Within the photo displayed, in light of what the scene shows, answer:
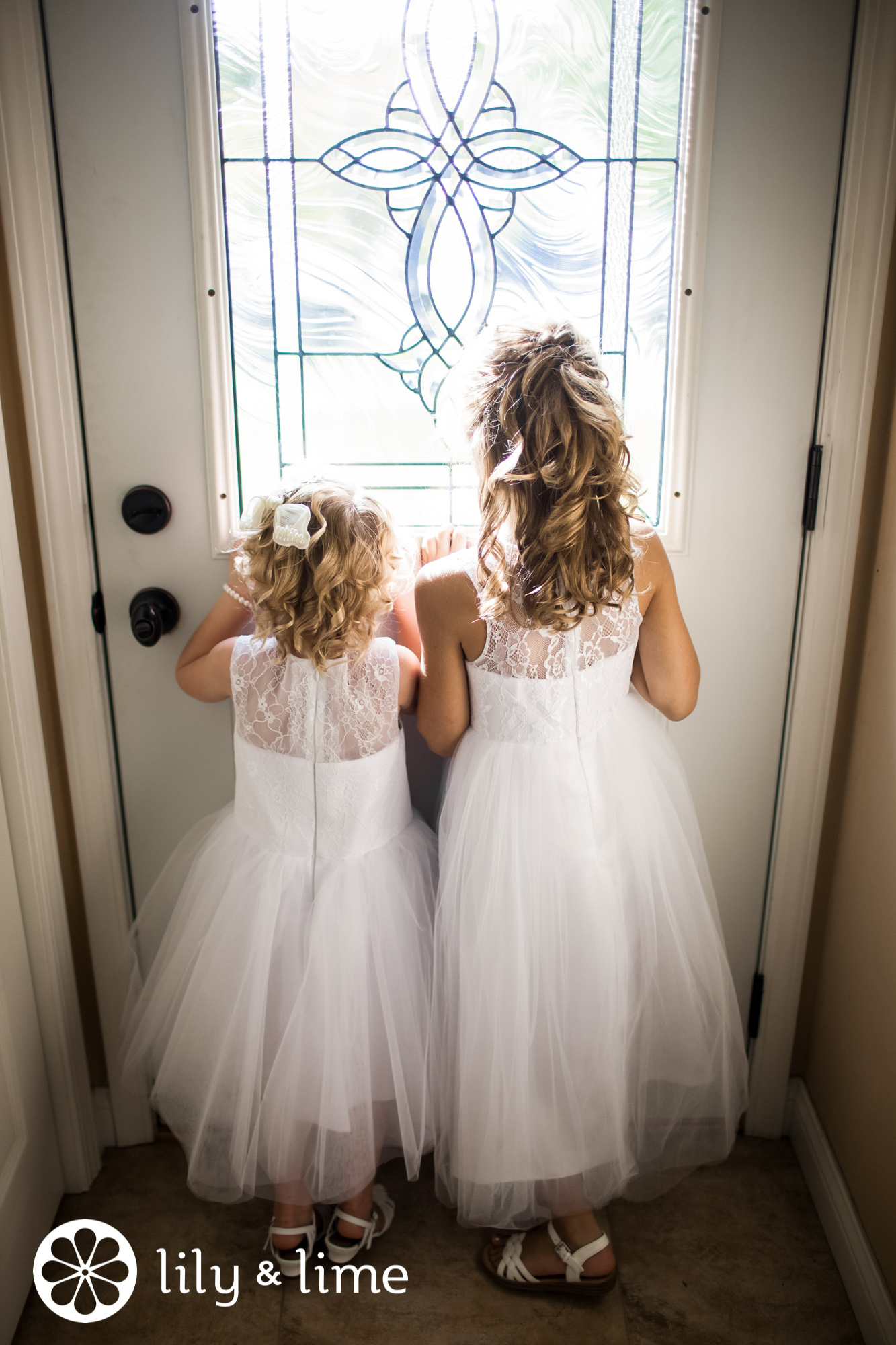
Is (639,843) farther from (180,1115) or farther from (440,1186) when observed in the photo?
(180,1115)

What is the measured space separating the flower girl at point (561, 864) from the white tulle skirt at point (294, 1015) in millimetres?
70

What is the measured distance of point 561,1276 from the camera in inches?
58.9

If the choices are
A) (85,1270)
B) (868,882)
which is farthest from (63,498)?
(868,882)

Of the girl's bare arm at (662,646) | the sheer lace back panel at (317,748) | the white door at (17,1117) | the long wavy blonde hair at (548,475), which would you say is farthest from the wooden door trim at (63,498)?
the girl's bare arm at (662,646)

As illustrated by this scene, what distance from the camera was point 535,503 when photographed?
120 centimetres

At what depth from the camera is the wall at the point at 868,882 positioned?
4.62ft

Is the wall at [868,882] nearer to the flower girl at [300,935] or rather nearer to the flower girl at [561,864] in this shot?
the flower girl at [561,864]

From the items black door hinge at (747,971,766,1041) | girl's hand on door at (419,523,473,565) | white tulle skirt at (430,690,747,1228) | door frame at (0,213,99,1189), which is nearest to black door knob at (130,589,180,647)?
door frame at (0,213,99,1189)

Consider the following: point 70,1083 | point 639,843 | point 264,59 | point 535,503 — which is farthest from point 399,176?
point 70,1083

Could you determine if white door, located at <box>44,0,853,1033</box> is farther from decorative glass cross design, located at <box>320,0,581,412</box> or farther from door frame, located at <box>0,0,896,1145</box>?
decorative glass cross design, located at <box>320,0,581,412</box>

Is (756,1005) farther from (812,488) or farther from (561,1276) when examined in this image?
(812,488)

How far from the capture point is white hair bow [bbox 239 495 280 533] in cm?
127

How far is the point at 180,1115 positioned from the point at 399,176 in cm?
159

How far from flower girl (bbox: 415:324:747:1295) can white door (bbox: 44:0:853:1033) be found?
22 centimetres
